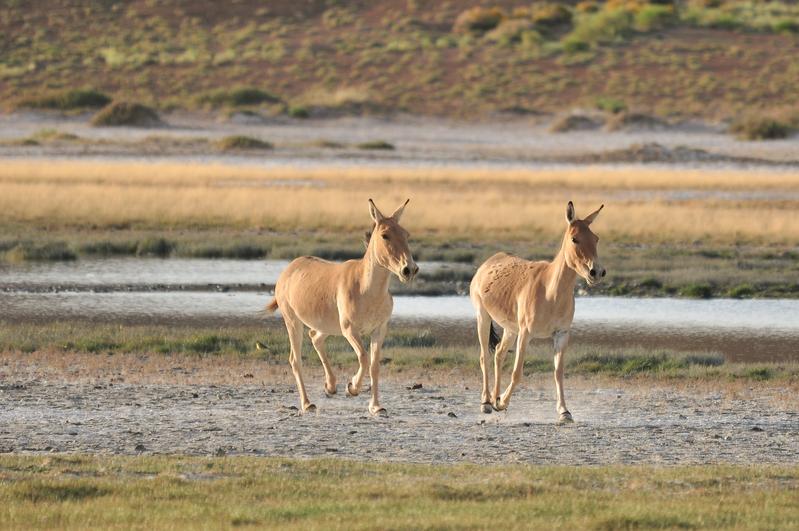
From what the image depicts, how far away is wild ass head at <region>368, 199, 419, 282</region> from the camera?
12.6 m

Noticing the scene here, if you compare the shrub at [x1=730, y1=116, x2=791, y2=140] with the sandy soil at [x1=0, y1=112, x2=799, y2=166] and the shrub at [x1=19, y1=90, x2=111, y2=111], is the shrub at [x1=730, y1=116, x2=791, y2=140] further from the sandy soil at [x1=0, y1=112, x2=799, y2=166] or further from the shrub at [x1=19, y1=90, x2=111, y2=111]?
the shrub at [x1=19, y1=90, x2=111, y2=111]

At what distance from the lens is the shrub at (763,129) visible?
56656 millimetres

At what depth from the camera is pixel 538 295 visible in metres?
13.3

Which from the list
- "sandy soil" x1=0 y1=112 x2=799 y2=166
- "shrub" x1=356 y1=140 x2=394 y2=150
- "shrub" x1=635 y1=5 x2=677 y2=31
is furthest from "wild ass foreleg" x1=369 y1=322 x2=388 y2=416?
"shrub" x1=635 y1=5 x2=677 y2=31

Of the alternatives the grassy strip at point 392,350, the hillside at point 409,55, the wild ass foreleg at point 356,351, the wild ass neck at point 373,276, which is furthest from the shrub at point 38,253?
the hillside at point 409,55

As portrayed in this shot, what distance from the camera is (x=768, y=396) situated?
15.0m

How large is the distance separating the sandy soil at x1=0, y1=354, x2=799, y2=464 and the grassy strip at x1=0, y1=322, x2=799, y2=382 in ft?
1.88

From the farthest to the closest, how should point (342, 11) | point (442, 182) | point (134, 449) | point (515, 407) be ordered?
1. point (342, 11)
2. point (442, 182)
3. point (515, 407)
4. point (134, 449)

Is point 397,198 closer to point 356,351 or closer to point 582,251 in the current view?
point 356,351

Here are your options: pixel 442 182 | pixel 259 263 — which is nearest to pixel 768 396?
pixel 259 263

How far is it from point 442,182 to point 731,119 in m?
22.6

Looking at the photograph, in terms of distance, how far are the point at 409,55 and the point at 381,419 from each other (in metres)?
64.1

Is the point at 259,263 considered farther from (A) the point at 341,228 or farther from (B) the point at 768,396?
(B) the point at 768,396

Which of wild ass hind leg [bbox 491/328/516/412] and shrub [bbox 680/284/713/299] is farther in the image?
shrub [bbox 680/284/713/299]
